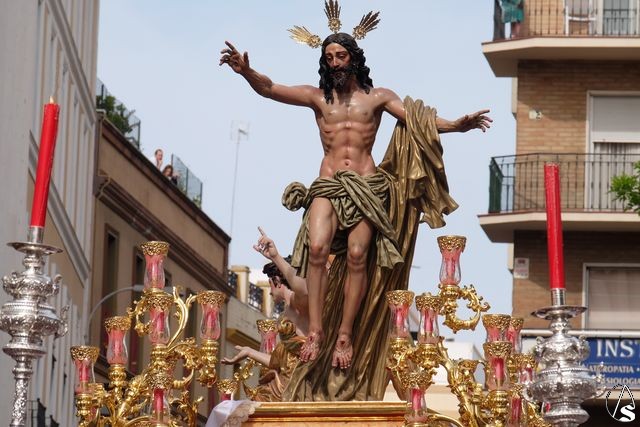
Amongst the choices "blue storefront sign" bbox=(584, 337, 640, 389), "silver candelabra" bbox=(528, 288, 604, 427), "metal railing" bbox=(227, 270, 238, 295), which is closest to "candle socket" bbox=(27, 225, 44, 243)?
"silver candelabra" bbox=(528, 288, 604, 427)

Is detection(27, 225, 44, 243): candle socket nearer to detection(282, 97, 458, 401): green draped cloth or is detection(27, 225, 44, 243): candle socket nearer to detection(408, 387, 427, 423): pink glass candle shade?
detection(282, 97, 458, 401): green draped cloth

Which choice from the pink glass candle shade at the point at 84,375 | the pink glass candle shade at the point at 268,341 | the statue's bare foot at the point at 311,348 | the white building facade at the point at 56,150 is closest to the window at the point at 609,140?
the white building facade at the point at 56,150

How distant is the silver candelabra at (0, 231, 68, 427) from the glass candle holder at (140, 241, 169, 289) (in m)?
1.02

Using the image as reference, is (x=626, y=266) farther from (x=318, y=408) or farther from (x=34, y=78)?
(x=318, y=408)

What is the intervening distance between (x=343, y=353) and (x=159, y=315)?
152 centimetres

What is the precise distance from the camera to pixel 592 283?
136ft

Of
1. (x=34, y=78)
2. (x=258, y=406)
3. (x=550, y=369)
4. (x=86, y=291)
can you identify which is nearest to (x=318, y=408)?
(x=258, y=406)

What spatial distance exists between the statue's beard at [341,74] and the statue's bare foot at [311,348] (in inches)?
67.8

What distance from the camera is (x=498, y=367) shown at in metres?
14.2

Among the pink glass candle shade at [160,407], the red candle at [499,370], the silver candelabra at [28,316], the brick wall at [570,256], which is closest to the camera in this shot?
the silver candelabra at [28,316]

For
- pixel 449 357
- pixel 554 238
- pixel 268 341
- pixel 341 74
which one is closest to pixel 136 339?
pixel 268 341

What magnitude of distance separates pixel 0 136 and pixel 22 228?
1.73 m

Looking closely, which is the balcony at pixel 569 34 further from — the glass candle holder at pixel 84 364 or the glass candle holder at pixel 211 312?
the glass candle holder at pixel 84 364

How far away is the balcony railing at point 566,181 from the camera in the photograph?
41938 mm
